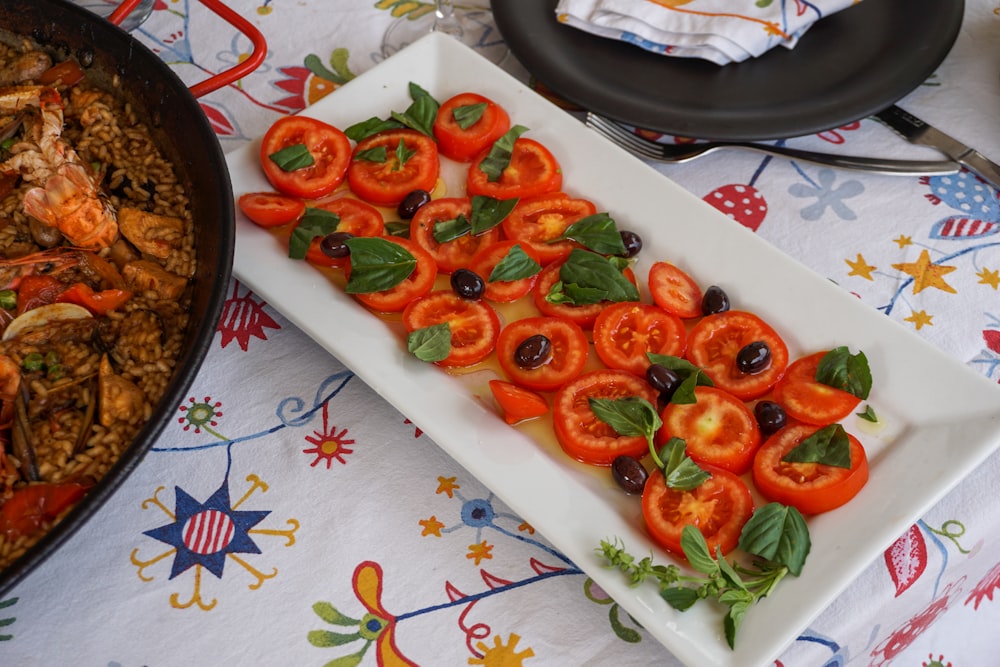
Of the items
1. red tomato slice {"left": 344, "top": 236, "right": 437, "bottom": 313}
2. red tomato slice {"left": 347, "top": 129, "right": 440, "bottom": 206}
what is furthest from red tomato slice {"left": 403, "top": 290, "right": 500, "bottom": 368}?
red tomato slice {"left": 347, "top": 129, "right": 440, "bottom": 206}

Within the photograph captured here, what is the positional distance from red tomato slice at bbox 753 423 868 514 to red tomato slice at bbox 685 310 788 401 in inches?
3.7

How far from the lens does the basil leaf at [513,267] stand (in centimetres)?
Answer: 135

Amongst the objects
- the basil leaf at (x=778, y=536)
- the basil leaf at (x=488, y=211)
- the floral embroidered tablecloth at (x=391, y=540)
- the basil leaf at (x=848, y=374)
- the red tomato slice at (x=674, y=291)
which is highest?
the basil leaf at (x=848, y=374)

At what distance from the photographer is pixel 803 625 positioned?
1.00m

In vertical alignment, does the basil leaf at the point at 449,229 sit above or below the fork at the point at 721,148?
below

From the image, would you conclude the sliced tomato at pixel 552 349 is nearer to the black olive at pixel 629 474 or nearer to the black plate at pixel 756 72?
the black olive at pixel 629 474

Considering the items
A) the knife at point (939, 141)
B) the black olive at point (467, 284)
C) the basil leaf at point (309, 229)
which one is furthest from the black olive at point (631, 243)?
the knife at point (939, 141)

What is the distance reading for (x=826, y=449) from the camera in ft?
3.72

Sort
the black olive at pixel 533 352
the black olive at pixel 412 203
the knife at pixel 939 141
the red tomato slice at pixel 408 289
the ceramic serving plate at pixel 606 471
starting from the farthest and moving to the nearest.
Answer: the knife at pixel 939 141 < the black olive at pixel 412 203 < the red tomato slice at pixel 408 289 < the black olive at pixel 533 352 < the ceramic serving plate at pixel 606 471

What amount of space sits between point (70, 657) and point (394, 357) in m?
0.54

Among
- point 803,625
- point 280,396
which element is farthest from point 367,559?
point 803,625

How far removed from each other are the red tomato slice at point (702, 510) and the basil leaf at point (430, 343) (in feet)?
1.09

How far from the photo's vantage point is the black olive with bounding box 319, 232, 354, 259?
1.37 meters

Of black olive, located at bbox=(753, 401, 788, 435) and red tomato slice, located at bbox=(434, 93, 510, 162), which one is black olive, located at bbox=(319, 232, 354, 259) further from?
black olive, located at bbox=(753, 401, 788, 435)
